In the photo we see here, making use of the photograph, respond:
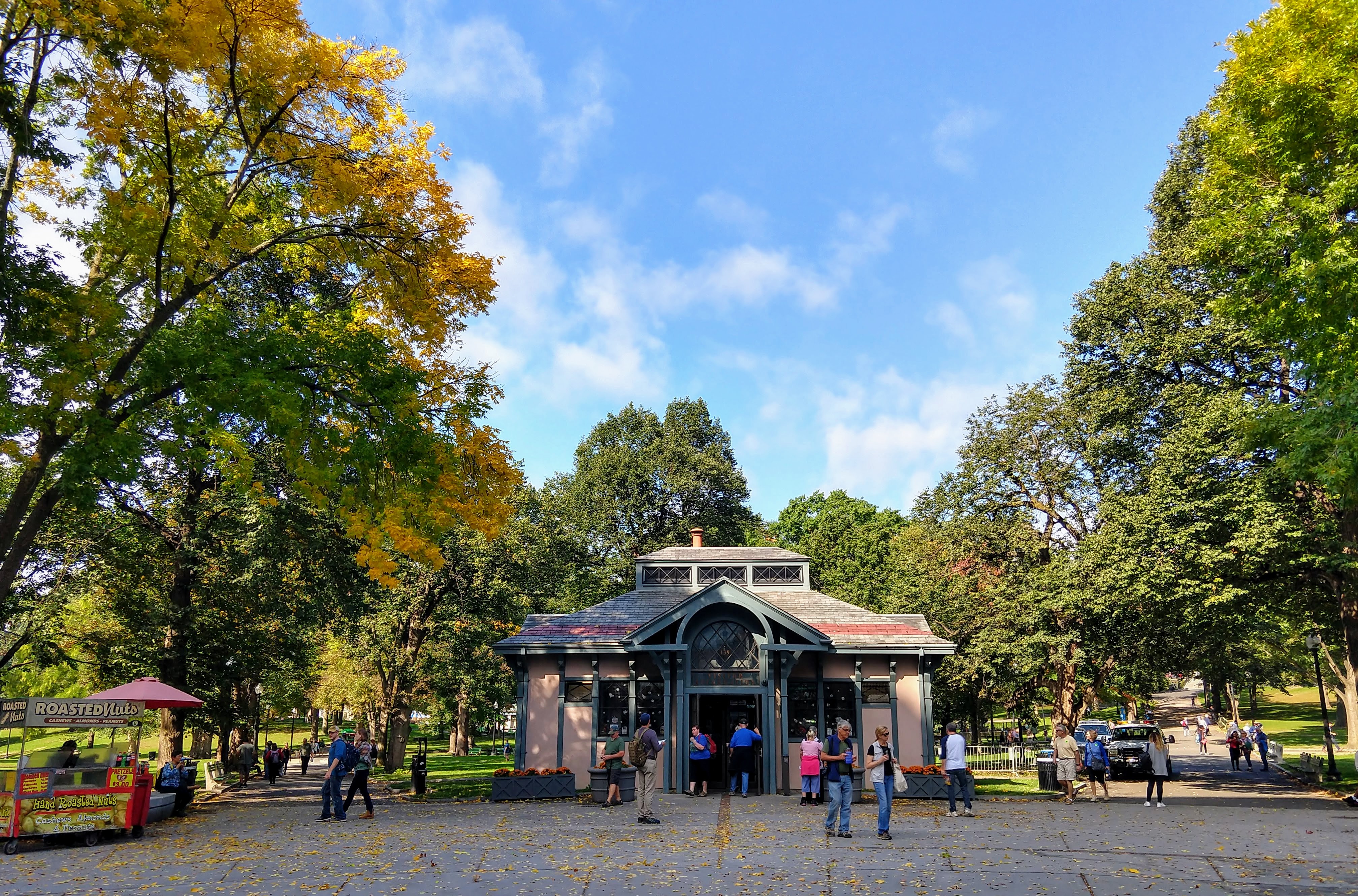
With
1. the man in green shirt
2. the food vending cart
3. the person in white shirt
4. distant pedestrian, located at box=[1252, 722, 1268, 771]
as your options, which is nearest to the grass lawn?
the person in white shirt

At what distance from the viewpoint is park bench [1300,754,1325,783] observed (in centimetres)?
2262

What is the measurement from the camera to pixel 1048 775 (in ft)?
68.4

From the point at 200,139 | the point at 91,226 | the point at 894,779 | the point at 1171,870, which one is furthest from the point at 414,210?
the point at 1171,870

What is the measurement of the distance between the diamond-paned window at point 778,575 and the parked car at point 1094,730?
13273 mm

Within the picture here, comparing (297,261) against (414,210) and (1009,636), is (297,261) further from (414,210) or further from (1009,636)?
(1009,636)

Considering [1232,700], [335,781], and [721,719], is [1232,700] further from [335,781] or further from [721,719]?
[335,781]

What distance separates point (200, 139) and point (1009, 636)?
24898 mm

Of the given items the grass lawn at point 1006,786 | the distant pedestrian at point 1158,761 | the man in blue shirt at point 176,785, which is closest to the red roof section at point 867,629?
the grass lawn at point 1006,786

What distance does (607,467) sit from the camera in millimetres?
46312

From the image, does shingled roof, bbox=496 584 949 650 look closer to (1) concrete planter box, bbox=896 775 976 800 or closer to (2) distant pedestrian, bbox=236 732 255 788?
(1) concrete planter box, bbox=896 775 976 800

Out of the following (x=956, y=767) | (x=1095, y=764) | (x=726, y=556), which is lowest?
(x=1095, y=764)

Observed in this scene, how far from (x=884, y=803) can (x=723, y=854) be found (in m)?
2.61

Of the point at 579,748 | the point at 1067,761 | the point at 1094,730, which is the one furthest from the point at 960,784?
the point at 1094,730

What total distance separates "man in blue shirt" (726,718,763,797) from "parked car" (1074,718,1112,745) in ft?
54.8
